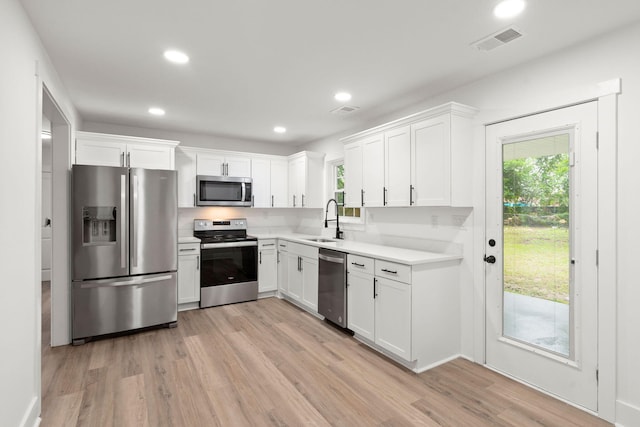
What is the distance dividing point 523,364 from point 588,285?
0.81 meters

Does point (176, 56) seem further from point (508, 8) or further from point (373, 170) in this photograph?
point (508, 8)

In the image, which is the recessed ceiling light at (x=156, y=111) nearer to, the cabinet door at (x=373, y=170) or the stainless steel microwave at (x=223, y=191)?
the stainless steel microwave at (x=223, y=191)

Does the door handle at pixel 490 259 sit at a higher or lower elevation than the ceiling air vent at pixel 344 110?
lower

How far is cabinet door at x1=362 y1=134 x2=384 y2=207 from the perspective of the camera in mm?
3566

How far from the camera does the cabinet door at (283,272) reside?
484 centimetres

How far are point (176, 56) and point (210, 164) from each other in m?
2.49

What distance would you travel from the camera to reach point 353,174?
3990 mm

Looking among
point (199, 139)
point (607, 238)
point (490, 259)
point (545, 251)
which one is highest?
point (199, 139)

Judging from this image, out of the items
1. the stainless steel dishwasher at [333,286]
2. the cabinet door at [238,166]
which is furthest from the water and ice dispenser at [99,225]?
the stainless steel dishwasher at [333,286]

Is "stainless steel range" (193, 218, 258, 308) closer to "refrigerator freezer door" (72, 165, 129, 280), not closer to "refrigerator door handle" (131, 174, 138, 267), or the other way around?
"refrigerator door handle" (131, 174, 138, 267)

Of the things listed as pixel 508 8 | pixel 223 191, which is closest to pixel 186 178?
pixel 223 191

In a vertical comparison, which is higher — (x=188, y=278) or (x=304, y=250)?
(x=304, y=250)

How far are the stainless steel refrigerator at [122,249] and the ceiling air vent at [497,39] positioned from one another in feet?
10.6

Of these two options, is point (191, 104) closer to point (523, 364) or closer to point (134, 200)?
point (134, 200)
